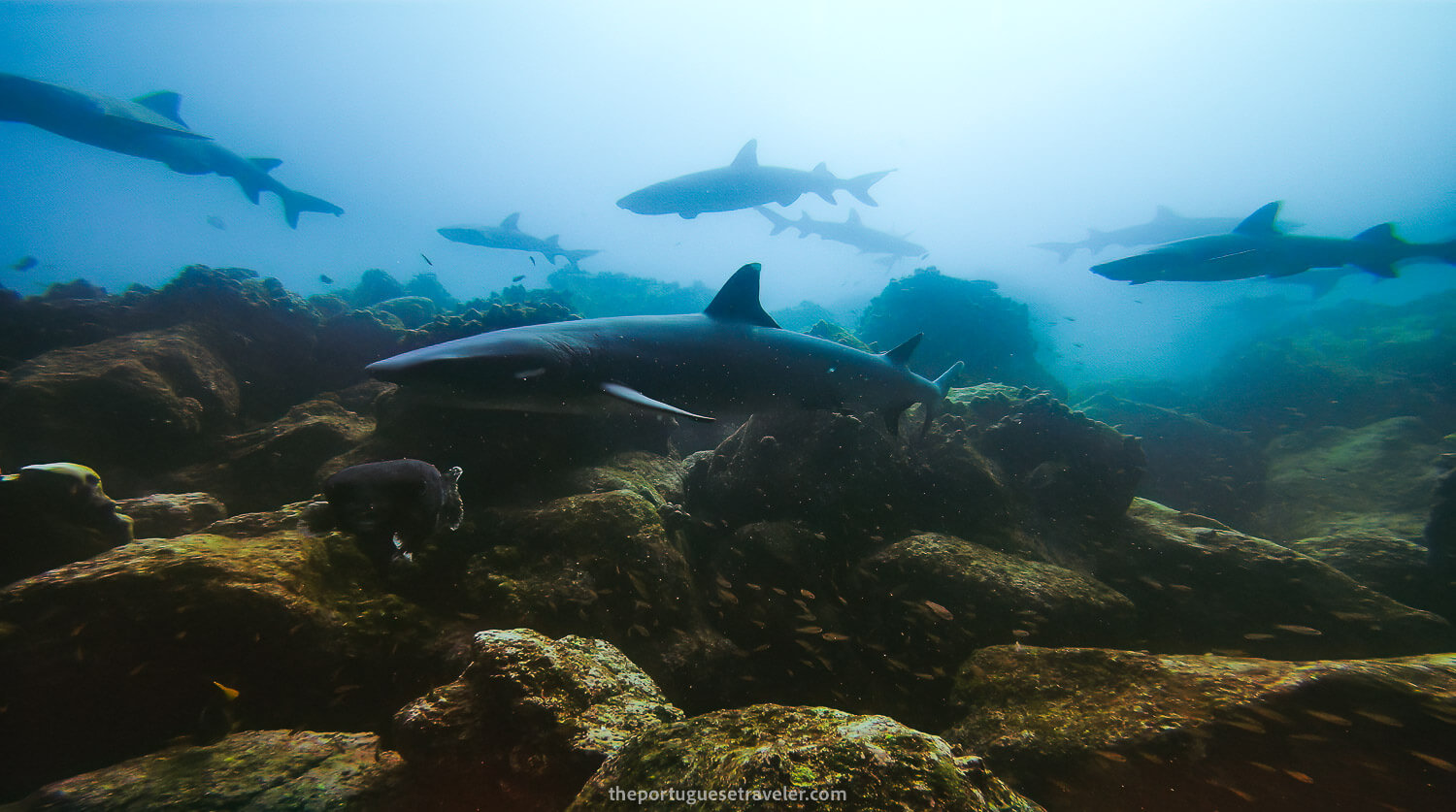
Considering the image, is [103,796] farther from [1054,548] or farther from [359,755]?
[1054,548]

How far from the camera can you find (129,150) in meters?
11.2

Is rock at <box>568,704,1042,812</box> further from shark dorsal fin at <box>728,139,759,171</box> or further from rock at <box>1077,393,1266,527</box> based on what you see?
shark dorsal fin at <box>728,139,759,171</box>

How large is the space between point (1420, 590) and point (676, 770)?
8941 millimetres

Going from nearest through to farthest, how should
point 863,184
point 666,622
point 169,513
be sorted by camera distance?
point 666,622, point 169,513, point 863,184

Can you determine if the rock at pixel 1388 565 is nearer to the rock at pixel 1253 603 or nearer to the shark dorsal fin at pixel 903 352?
the rock at pixel 1253 603

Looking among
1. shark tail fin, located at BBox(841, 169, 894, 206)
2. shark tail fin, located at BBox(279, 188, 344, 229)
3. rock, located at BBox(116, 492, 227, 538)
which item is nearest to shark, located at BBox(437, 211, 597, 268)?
shark tail fin, located at BBox(279, 188, 344, 229)

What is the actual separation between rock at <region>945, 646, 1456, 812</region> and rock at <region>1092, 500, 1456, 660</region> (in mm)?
1739

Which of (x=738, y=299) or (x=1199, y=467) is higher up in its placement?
(x=738, y=299)

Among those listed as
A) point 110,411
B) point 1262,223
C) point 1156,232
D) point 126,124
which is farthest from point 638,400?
point 1156,232

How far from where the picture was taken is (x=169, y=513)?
3799 millimetres

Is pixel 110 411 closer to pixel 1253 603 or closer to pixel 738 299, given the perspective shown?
pixel 738 299

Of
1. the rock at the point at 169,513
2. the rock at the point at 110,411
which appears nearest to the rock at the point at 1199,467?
the rock at the point at 169,513

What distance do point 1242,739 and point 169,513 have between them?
7844mm

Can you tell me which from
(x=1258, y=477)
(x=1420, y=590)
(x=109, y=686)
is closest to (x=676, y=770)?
(x=109, y=686)
